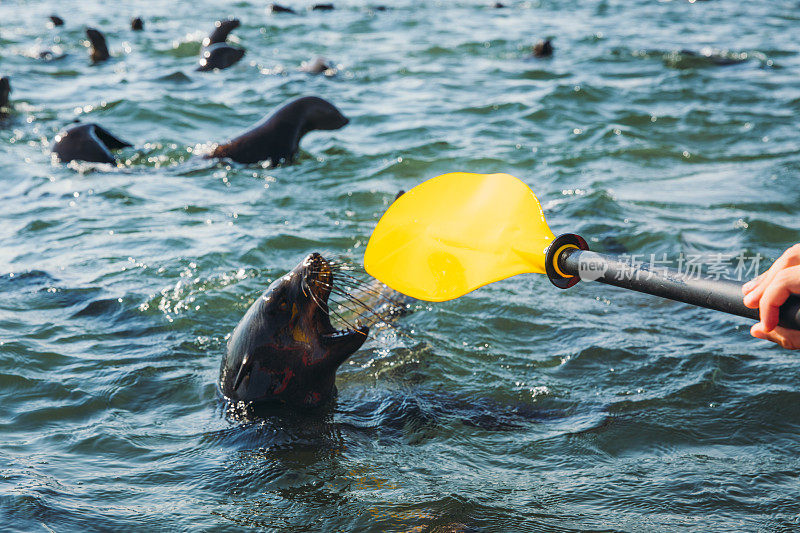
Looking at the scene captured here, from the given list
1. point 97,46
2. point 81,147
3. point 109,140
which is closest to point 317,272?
point 81,147

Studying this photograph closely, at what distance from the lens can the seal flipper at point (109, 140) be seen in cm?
813

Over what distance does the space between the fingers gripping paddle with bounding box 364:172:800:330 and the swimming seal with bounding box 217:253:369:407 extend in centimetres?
49

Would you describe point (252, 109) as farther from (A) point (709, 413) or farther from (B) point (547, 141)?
(A) point (709, 413)

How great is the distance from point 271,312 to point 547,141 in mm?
5511

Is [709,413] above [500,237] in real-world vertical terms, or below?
below

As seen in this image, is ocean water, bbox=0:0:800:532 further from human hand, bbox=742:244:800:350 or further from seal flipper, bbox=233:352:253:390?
human hand, bbox=742:244:800:350

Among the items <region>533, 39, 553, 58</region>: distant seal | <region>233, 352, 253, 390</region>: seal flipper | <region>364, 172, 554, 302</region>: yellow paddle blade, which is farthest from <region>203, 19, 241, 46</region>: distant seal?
<region>364, 172, 554, 302</region>: yellow paddle blade

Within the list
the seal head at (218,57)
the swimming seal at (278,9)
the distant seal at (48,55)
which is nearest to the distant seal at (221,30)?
the seal head at (218,57)

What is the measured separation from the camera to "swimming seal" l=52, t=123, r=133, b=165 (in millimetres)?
7895

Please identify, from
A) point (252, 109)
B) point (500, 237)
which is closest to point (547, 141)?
point (252, 109)

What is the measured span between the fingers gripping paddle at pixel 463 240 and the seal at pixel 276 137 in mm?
4564

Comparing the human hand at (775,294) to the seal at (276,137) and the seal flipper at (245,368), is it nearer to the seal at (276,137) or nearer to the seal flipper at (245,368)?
the seal flipper at (245,368)

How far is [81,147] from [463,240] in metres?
5.65

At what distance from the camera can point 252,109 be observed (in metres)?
10.3
